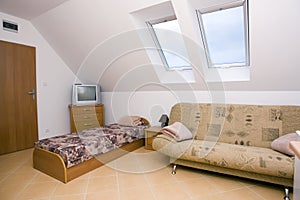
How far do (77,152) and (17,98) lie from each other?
6.57ft

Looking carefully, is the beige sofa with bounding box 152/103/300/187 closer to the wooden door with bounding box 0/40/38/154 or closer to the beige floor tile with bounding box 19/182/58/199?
the beige floor tile with bounding box 19/182/58/199

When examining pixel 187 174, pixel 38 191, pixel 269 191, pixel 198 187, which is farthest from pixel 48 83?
pixel 269 191

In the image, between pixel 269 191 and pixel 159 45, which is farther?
pixel 159 45

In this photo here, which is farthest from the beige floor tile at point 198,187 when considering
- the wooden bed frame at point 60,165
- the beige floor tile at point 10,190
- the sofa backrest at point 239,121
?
the beige floor tile at point 10,190

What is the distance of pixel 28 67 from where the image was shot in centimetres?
356

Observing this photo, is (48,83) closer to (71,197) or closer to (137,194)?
(71,197)

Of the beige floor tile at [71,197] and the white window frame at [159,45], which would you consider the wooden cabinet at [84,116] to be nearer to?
the white window frame at [159,45]

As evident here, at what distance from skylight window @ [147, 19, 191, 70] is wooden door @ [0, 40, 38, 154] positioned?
8.02 ft

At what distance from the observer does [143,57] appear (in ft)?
A: 10.6

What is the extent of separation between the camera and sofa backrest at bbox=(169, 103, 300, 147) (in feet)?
7.58

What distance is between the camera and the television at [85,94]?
4.03 m

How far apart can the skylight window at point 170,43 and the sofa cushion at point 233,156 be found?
150 centimetres

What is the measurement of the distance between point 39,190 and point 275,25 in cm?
316

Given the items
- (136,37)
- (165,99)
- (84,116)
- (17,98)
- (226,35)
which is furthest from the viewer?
(84,116)
